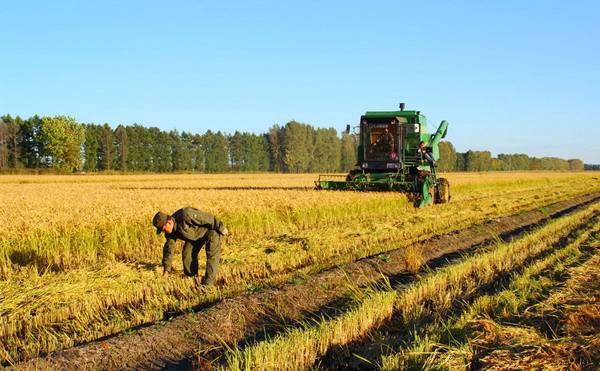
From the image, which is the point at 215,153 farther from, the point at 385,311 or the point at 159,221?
the point at 385,311

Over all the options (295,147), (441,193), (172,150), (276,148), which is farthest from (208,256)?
(276,148)

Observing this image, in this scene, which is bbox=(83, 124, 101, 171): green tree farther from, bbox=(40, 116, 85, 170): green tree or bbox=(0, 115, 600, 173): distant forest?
bbox=(40, 116, 85, 170): green tree

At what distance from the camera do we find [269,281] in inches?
295

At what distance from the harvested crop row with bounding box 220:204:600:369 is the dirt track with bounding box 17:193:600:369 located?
1.80ft

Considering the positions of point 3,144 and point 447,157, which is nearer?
point 3,144

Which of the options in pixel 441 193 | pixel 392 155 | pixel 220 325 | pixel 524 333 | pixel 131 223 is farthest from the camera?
pixel 441 193

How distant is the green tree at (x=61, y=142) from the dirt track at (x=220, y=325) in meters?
66.6

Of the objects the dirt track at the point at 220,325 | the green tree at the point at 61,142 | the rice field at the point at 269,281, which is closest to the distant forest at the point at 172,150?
the green tree at the point at 61,142

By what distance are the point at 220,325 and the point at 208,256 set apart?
1.97 meters

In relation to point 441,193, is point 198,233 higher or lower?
higher

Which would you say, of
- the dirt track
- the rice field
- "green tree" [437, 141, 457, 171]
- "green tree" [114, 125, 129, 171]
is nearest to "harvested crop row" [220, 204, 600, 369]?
the rice field

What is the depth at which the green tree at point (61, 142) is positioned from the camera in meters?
66.2

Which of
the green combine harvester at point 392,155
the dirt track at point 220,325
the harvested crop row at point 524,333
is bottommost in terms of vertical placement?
the dirt track at point 220,325

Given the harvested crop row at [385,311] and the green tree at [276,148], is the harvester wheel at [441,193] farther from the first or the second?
the green tree at [276,148]
